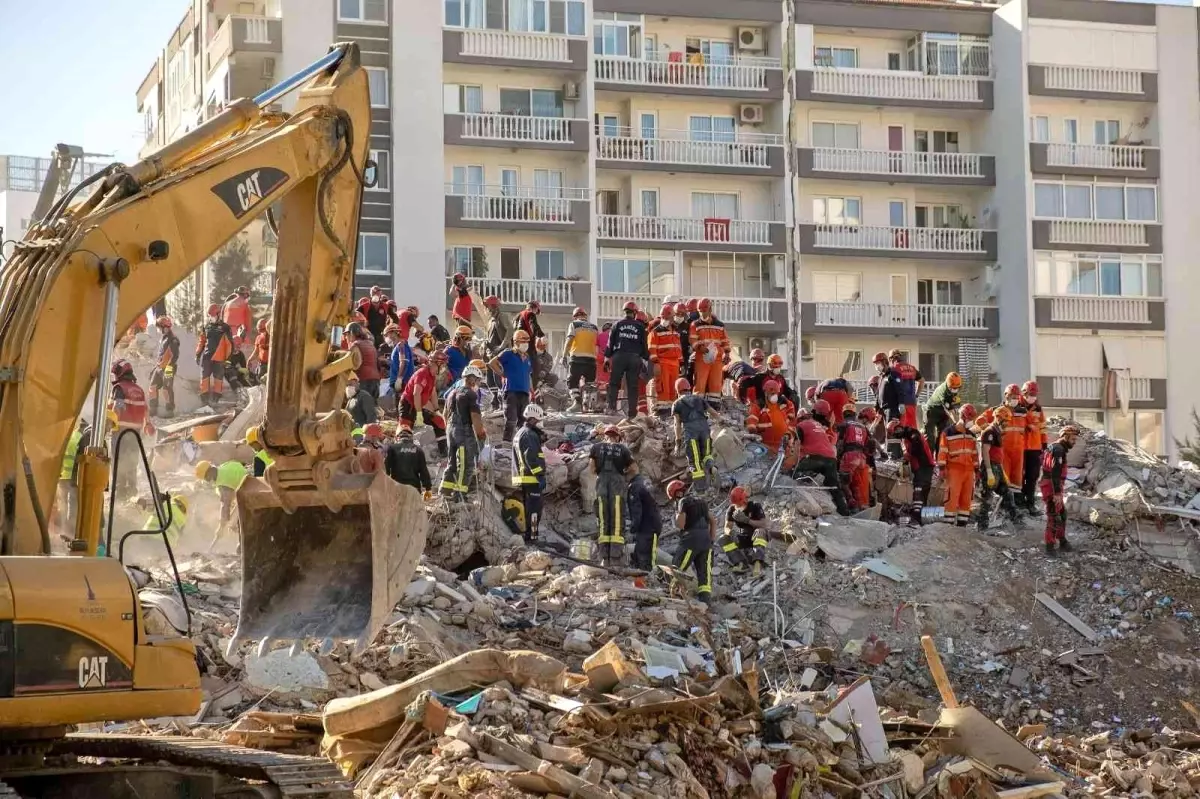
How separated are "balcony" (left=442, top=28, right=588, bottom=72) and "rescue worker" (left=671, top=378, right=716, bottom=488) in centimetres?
2166

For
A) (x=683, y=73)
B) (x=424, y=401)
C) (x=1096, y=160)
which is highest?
(x=683, y=73)

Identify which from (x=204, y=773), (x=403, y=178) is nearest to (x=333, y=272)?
(x=204, y=773)

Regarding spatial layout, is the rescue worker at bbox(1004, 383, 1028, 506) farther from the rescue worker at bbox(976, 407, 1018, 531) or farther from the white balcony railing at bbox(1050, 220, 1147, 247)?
the white balcony railing at bbox(1050, 220, 1147, 247)

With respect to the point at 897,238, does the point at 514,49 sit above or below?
above

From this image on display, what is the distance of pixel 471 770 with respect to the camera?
12.1 meters

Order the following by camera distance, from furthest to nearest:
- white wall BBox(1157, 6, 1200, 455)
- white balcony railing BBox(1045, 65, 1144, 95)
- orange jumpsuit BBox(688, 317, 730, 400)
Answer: white wall BBox(1157, 6, 1200, 455)
white balcony railing BBox(1045, 65, 1144, 95)
orange jumpsuit BBox(688, 317, 730, 400)

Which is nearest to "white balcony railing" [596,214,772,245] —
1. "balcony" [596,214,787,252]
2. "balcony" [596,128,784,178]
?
"balcony" [596,214,787,252]

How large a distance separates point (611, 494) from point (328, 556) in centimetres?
1029

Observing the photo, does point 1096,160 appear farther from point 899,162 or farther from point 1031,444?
point 1031,444

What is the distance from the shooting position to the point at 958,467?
24547 millimetres

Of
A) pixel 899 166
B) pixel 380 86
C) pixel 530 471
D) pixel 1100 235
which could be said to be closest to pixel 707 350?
pixel 530 471

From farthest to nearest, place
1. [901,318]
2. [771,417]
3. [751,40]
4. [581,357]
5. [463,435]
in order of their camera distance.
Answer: [901,318], [751,40], [581,357], [771,417], [463,435]

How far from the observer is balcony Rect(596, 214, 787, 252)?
45250 mm

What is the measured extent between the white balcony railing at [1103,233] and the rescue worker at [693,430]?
2650cm
